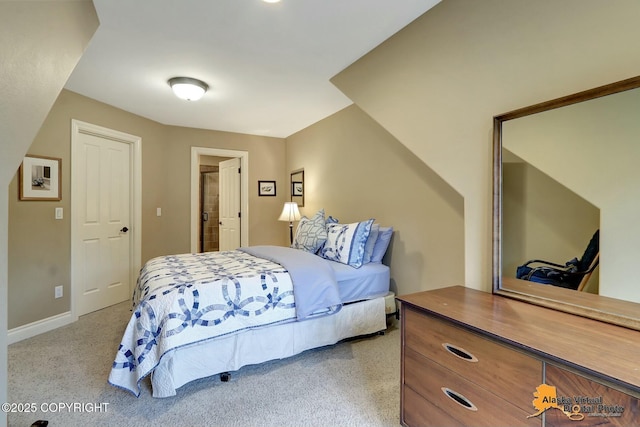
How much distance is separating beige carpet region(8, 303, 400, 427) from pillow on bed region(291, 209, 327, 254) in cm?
101

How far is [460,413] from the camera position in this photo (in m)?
1.19

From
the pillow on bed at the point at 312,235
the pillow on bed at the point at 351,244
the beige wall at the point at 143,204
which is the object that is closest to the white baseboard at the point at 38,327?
the beige wall at the point at 143,204

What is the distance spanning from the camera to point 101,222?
3498 millimetres

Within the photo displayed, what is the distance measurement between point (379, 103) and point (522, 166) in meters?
1.19

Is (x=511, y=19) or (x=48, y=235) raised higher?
(x=511, y=19)

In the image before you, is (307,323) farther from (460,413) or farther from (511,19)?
(511,19)

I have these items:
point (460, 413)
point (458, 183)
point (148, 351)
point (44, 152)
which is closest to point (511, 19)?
point (458, 183)

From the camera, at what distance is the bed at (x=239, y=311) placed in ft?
5.67

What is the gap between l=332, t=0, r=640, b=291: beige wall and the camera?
1.18 metres

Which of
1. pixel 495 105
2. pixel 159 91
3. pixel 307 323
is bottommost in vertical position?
pixel 307 323

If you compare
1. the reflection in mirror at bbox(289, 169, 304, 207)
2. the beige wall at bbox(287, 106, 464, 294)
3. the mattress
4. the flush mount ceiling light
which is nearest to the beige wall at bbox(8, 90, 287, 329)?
the reflection in mirror at bbox(289, 169, 304, 207)

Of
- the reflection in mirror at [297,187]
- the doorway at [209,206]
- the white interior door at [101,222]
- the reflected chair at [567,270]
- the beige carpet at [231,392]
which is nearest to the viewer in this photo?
the reflected chair at [567,270]

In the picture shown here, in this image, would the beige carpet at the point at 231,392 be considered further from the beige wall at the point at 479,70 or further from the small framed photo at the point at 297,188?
the small framed photo at the point at 297,188

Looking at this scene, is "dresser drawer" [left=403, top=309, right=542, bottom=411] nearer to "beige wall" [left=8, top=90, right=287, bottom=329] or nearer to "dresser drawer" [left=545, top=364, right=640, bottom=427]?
"dresser drawer" [left=545, top=364, right=640, bottom=427]
